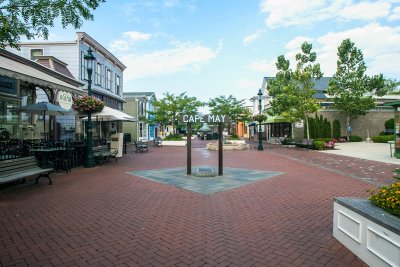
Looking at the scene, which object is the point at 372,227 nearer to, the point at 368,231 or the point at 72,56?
the point at 368,231

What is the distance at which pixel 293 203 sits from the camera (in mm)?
6375

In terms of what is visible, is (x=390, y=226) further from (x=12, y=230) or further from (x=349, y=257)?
(x=12, y=230)

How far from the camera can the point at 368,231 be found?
11.5 feet

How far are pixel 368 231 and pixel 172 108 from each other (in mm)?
28838

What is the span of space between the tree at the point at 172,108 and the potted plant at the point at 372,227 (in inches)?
1067

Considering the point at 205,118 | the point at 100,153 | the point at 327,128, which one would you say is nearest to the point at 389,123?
the point at 327,128

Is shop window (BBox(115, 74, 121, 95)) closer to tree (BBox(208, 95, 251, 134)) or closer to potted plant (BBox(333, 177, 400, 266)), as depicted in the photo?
tree (BBox(208, 95, 251, 134))

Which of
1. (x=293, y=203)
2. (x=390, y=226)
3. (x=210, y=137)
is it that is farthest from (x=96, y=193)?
(x=210, y=137)

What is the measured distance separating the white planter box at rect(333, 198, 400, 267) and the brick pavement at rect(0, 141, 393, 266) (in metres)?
0.21

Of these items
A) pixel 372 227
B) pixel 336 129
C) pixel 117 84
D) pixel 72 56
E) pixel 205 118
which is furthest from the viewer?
pixel 336 129

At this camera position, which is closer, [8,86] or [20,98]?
[8,86]

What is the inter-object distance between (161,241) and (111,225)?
1.23 meters

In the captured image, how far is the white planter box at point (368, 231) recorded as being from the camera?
3072mm

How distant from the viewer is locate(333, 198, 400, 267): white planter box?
3.07 metres
